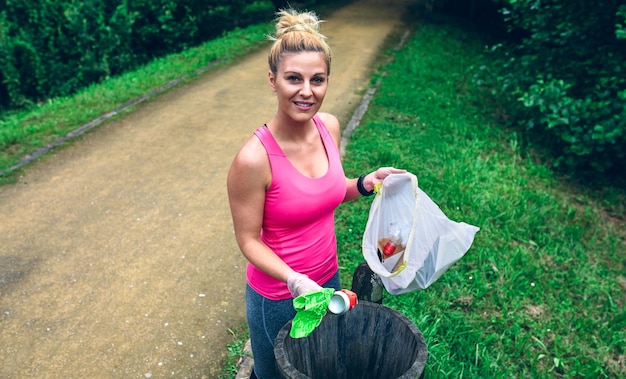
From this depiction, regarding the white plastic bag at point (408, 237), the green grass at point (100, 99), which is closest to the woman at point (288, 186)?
the white plastic bag at point (408, 237)

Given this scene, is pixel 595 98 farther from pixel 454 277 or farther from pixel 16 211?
pixel 16 211

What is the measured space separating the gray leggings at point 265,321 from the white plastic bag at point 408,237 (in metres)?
0.30

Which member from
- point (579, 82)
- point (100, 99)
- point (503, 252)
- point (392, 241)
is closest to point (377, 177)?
point (392, 241)

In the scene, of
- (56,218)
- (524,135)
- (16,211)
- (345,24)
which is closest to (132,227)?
(56,218)

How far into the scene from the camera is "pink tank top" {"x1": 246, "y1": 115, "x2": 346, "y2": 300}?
2025mm

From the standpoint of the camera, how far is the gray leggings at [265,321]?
2246mm

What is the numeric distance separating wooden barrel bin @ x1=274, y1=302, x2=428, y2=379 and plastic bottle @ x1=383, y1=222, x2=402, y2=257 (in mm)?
277

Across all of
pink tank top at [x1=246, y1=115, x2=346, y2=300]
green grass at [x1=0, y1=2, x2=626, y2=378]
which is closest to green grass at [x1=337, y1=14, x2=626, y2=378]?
green grass at [x1=0, y1=2, x2=626, y2=378]

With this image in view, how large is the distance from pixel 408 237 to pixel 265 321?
71cm

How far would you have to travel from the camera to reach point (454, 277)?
4.14 metres

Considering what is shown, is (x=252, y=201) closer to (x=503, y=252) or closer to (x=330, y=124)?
(x=330, y=124)

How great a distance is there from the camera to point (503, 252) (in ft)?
14.7

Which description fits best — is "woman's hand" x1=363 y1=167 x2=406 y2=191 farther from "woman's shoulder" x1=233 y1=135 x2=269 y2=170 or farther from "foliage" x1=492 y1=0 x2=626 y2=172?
"foliage" x1=492 y1=0 x2=626 y2=172

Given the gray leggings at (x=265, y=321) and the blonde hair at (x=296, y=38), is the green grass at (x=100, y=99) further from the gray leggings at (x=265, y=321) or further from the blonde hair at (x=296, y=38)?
the gray leggings at (x=265, y=321)
